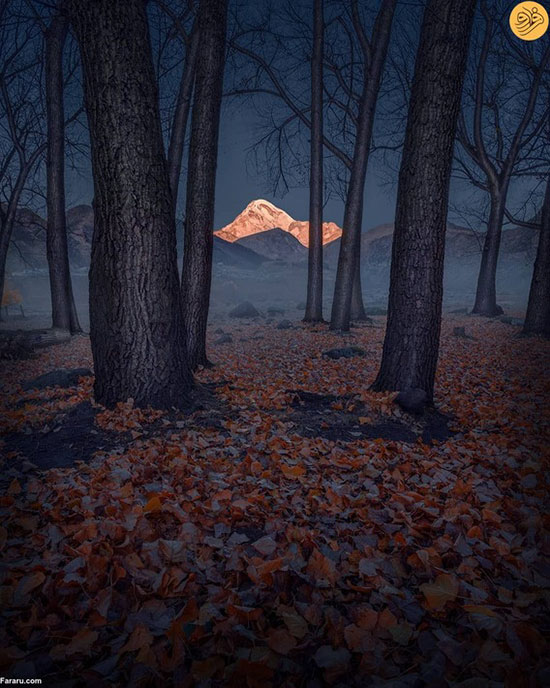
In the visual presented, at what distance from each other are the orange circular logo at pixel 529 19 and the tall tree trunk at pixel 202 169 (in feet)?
32.7

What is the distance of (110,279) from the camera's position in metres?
4.20

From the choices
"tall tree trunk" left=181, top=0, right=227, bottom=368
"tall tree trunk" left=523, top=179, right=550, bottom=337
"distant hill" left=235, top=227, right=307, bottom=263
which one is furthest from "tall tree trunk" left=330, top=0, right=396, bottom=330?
"distant hill" left=235, top=227, right=307, bottom=263

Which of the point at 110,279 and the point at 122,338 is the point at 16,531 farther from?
the point at 110,279

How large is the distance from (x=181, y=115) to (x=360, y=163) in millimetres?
5741

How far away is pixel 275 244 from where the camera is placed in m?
150

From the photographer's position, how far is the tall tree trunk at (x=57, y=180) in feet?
35.9

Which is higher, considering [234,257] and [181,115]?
[234,257]

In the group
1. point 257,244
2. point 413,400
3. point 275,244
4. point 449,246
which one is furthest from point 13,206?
point 257,244

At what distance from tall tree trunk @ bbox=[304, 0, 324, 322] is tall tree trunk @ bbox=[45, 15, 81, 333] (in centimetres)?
775

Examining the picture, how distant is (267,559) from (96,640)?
92 cm

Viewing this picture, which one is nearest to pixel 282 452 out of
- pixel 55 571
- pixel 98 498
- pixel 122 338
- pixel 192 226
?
pixel 98 498

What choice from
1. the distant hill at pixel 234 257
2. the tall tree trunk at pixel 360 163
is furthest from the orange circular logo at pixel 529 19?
the distant hill at pixel 234 257

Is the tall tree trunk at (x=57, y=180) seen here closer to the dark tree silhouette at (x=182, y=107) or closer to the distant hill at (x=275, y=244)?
the dark tree silhouette at (x=182, y=107)

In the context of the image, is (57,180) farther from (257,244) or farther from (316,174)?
(257,244)
